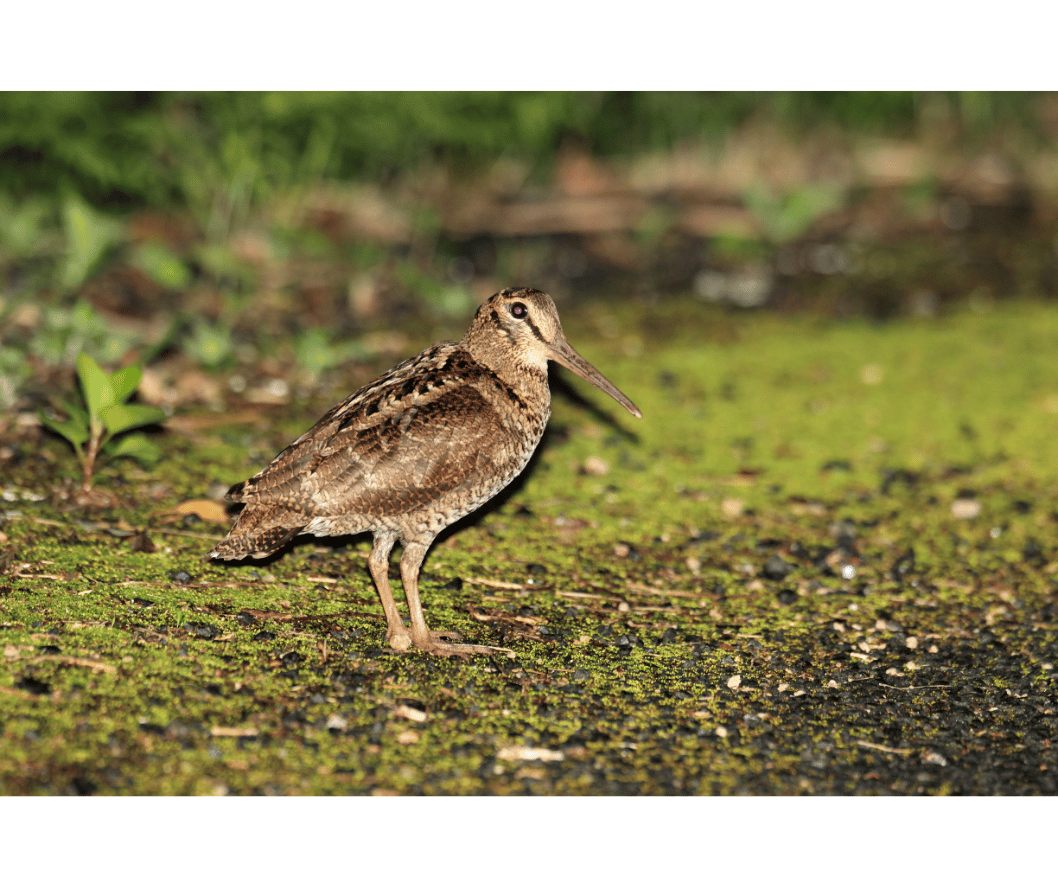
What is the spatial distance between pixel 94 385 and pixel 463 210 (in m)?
5.73

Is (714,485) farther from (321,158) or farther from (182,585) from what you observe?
(321,158)

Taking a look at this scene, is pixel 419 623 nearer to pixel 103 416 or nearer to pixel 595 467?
pixel 103 416

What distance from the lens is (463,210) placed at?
10.9m

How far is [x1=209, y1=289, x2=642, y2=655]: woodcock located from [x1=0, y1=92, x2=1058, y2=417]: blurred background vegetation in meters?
2.42

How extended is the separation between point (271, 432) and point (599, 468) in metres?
1.92

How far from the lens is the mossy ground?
4.14 m

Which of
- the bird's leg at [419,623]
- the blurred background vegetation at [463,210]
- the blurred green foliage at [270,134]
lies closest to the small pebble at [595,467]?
the blurred background vegetation at [463,210]

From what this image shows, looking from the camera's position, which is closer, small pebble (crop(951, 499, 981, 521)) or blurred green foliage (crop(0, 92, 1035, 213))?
small pebble (crop(951, 499, 981, 521))

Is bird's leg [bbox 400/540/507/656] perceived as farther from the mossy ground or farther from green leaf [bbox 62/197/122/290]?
green leaf [bbox 62/197/122/290]

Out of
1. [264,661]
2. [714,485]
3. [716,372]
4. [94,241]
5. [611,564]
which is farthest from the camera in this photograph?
[716,372]

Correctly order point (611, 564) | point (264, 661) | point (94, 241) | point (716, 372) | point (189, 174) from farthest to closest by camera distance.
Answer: point (189, 174)
point (716, 372)
point (94, 241)
point (611, 564)
point (264, 661)

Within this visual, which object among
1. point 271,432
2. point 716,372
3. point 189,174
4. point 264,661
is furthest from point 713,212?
point 264,661

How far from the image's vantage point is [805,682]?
487 centimetres

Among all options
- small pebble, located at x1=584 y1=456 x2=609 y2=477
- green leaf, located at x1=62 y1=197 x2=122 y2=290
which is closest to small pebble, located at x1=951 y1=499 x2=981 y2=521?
small pebble, located at x1=584 y1=456 x2=609 y2=477
